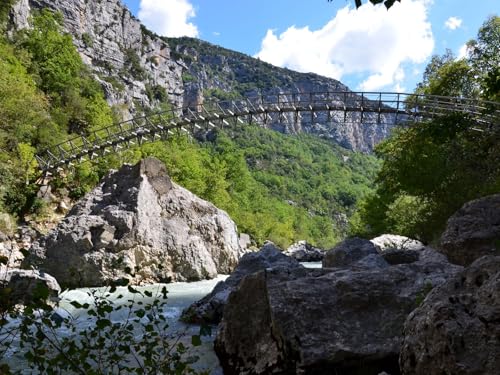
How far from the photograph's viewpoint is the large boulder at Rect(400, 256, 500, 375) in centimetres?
281

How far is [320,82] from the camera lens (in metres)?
190

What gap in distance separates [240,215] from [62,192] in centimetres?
2208

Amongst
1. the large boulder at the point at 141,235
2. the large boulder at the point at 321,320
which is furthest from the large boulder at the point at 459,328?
the large boulder at the point at 141,235

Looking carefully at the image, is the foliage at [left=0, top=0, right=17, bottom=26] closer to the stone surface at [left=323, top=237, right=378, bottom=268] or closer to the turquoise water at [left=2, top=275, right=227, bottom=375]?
the turquoise water at [left=2, top=275, right=227, bottom=375]

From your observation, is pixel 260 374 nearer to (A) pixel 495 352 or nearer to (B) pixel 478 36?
(A) pixel 495 352

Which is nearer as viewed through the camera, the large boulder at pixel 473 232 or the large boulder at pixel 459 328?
the large boulder at pixel 459 328

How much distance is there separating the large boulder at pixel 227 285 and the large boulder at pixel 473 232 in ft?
11.1

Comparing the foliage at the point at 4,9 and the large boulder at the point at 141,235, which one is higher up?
the foliage at the point at 4,9

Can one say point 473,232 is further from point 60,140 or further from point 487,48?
point 60,140

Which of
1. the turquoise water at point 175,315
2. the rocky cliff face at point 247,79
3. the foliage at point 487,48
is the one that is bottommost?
the turquoise water at point 175,315

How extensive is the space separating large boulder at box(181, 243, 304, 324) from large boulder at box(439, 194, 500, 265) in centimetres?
338

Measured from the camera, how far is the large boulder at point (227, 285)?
891 cm

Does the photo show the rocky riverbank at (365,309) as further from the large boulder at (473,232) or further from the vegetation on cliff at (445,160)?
the vegetation on cliff at (445,160)

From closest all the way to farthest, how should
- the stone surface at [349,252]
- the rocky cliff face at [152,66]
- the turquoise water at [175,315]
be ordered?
the turquoise water at [175,315] → the stone surface at [349,252] → the rocky cliff face at [152,66]
